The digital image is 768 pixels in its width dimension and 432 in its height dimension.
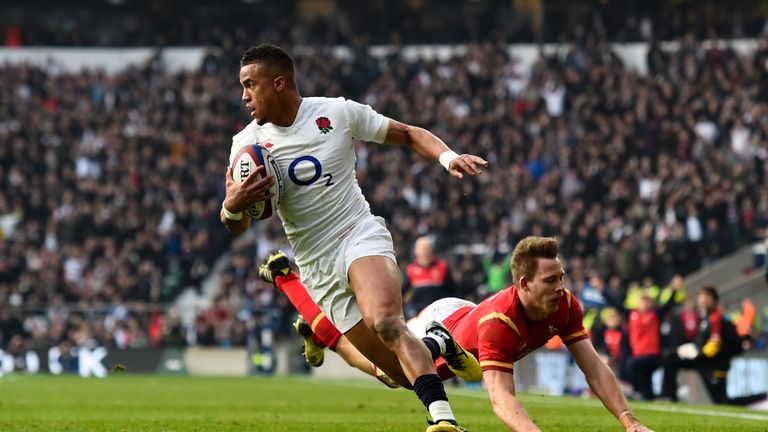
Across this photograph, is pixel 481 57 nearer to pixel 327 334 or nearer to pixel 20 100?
pixel 20 100

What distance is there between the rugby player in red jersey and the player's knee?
20.7 inches

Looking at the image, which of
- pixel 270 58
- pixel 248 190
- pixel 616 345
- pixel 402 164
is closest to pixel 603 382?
pixel 248 190

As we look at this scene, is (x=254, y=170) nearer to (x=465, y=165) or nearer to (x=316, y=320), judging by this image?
(x=465, y=165)

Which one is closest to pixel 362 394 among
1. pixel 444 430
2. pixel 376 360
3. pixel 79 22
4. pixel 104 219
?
pixel 376 360

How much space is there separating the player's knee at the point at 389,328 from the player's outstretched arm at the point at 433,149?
0.93 metres

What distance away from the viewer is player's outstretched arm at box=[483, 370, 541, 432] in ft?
24.8

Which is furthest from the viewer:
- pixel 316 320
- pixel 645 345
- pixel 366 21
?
pixel 366 21

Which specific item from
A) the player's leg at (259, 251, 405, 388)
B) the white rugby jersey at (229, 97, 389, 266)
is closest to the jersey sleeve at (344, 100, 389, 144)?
the white rugby jersey at (229, 97, 389, 266)

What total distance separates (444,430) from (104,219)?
83.1 feet

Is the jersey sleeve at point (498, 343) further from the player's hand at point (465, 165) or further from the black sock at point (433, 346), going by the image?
the player's hand at point (465, 165)

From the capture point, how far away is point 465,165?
770 centimetres

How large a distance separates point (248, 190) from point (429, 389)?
1.56m

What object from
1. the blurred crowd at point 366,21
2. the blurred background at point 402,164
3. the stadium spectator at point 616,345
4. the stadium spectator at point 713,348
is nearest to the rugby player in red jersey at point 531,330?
the stadium spectator at point 713,348

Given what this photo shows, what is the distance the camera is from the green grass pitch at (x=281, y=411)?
11.0m
